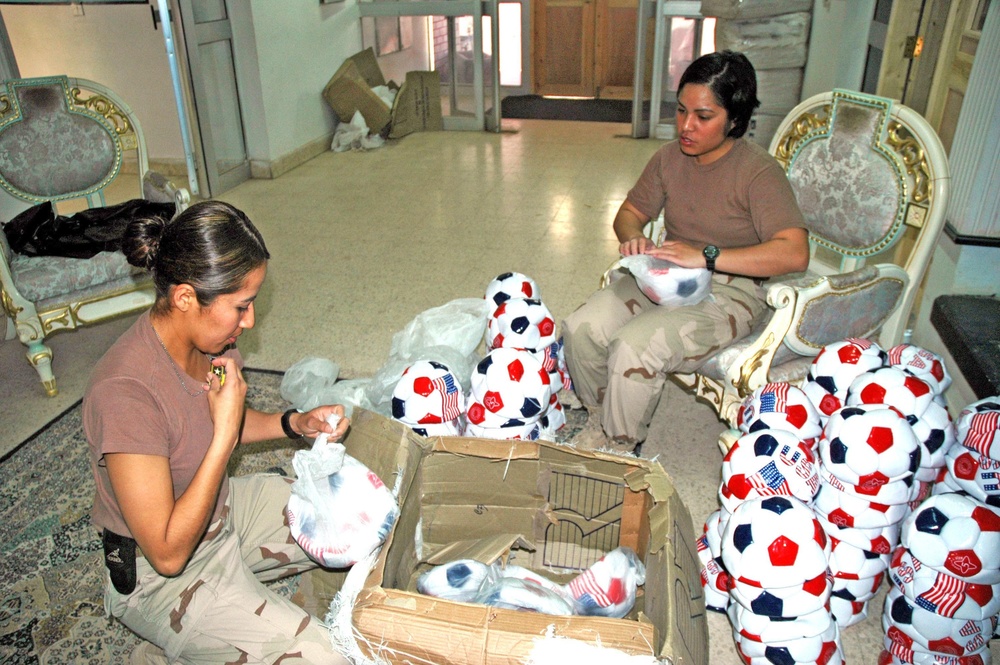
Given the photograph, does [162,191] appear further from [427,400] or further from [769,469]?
[769,469]

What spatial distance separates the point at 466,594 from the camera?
1.55m

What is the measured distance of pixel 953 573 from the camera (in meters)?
1.61

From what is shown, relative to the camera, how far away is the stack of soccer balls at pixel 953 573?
1.59 meters

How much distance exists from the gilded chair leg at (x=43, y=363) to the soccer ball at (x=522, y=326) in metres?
1.80

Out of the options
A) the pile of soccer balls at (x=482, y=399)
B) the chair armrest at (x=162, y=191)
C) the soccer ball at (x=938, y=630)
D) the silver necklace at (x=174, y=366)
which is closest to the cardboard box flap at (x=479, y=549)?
the pile of soccer balls at (x=482, y=399)

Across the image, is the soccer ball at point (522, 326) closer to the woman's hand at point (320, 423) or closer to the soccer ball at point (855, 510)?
the woman's hand at point (320, 423)

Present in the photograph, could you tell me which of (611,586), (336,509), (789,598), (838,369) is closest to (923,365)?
(838,369)

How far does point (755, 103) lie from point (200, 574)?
79.0 inches

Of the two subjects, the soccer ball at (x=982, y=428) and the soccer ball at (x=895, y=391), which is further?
the soccer ball at (x=895, y=391)

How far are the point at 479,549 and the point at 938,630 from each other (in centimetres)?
105

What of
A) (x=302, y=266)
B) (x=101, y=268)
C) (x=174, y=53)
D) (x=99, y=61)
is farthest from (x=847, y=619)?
(x=99, y=61)

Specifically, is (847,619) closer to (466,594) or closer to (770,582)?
(770,582)

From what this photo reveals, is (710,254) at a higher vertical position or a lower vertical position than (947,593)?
higher

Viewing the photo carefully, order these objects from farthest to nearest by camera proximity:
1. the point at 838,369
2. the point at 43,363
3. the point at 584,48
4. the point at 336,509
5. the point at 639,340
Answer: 1. the point at 584,48
2. the point at 43,363
3. the point at 639,340
4. the point at 838,369
5. the point at 336,509
